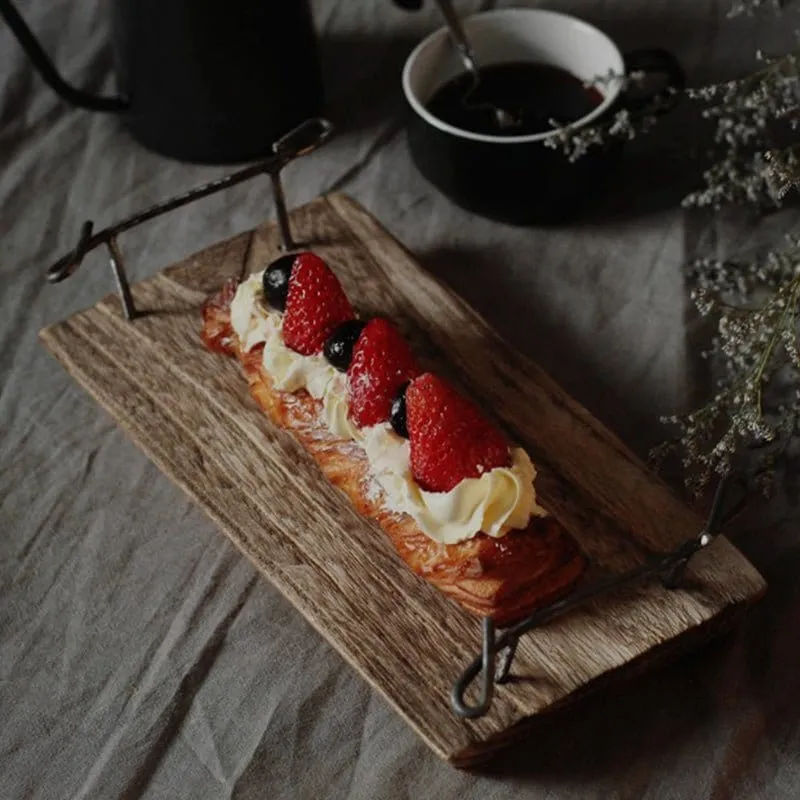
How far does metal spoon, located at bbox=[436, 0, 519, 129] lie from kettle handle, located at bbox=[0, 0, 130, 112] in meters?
0.31

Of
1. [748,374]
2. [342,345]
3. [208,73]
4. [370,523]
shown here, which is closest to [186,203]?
[208,73]

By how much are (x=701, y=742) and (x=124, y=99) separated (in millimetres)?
767

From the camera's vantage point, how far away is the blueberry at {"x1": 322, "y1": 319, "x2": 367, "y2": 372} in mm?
944

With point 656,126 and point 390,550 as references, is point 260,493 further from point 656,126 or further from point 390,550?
point 656,126

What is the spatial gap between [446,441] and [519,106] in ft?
1.42

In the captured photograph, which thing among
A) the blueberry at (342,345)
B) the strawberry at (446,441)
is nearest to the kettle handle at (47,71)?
the blueberry at (342,345)

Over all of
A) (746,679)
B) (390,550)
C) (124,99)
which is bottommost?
(746,679)

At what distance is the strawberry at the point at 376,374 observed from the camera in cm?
91

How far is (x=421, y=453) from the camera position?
87 cm

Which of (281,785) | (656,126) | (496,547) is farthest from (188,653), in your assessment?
(656,126)

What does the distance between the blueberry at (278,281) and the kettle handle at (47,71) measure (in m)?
0.32

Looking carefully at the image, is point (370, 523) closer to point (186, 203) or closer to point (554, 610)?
point (554, 610)

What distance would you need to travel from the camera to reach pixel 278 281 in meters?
0.98

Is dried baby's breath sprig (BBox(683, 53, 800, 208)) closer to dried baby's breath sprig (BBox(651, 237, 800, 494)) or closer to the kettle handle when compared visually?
dried baby's breath sprig (BBox(651, 237, 800, 494))
